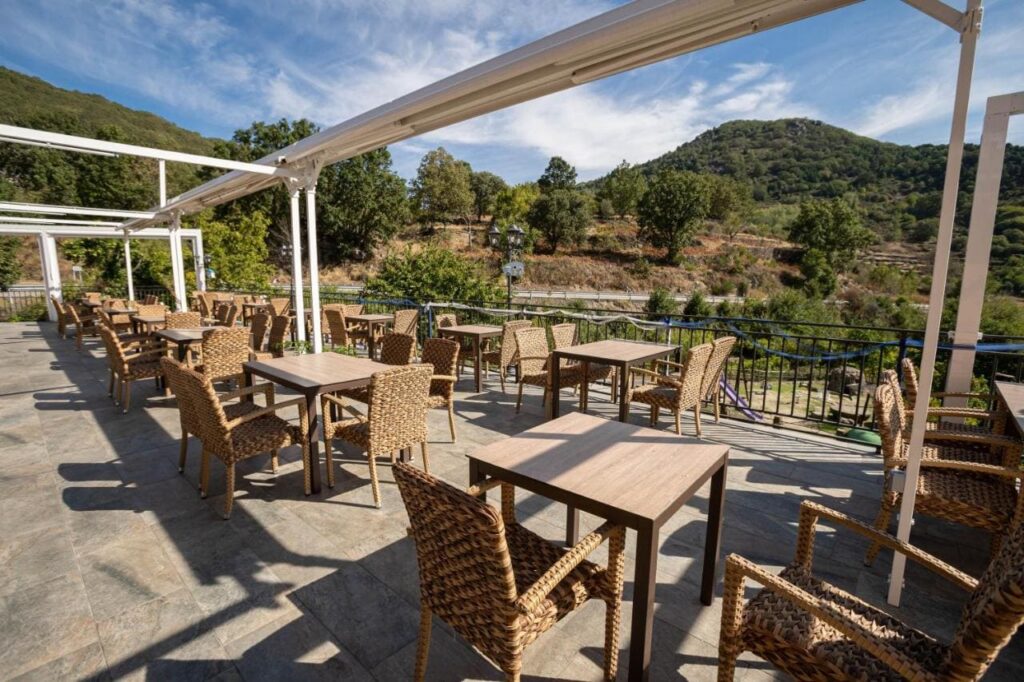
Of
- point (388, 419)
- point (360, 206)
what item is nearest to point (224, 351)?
point (388, 419)

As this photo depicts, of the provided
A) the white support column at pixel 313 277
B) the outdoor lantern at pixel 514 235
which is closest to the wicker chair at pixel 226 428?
the white support column at pixel 313 277

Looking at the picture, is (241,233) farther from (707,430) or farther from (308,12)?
(707,430)

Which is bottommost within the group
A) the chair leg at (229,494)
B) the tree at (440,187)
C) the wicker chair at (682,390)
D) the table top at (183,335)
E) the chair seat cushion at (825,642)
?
the chair leg at (229,494)

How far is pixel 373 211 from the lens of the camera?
31109 mm

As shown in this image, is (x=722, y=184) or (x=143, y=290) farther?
(x=722, y=184)

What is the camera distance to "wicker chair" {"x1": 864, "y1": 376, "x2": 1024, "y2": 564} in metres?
1.96

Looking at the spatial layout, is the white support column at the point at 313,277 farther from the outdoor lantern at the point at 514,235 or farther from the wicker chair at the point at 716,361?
the outdoor lantern at the point at 514,235

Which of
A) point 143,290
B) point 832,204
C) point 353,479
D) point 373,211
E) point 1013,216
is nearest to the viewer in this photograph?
point 353,479

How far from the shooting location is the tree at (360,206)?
97.8ft

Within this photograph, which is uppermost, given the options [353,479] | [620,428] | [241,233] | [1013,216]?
[1013,216]

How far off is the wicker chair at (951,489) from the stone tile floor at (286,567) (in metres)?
0.32

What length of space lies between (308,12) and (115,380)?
574cm

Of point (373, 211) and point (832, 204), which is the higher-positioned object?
point (832, 204)

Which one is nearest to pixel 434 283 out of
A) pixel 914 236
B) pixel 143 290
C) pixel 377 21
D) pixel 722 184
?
pixel 377 21
